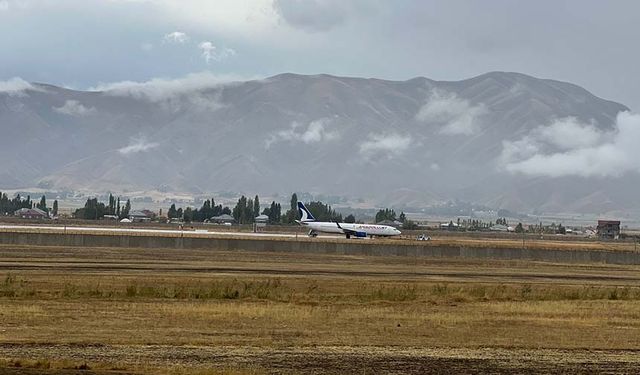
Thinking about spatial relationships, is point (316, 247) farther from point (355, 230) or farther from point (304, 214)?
point (304, 214)

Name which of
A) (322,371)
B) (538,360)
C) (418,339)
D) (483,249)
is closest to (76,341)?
(322,371)

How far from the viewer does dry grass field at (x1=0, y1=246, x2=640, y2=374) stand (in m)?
29.5

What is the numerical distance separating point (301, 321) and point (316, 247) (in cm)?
6544

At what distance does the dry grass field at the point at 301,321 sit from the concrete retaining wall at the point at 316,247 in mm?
30598

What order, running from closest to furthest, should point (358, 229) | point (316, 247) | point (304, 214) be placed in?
point (316, 247)
point (358, 229)
point (304, 214)

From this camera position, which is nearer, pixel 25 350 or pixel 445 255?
pixel 25 350

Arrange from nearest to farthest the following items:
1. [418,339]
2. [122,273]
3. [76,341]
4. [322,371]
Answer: [322,371] < [76,341] < [418,339] < [122,273]

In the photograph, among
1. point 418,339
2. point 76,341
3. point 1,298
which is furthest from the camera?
point 1,298

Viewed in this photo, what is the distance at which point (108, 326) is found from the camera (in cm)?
3609

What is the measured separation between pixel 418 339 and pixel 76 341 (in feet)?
36.2

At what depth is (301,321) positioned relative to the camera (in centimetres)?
3975

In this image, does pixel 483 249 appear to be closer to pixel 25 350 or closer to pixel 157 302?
pixel 157 302

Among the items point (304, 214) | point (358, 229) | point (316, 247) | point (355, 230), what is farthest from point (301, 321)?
point (304, 214)

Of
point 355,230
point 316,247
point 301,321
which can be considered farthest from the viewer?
point 355,230
